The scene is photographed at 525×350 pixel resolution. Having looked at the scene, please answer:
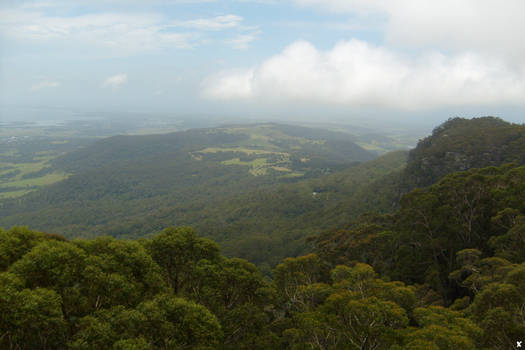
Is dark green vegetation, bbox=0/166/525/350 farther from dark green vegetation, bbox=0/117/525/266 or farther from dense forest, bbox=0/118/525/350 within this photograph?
dark green vegetation, bbox=0/117/525/266

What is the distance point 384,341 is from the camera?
1317 cm

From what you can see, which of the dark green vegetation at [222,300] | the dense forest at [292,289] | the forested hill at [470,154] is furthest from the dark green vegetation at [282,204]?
the dark green vegetation at [222,300]

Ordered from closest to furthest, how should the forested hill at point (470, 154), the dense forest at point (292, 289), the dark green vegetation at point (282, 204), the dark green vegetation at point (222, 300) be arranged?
the dark green vegetation at point (222, 300)
the dense forest at point (292, 289)
the forested hill at point (470, 154)
the dark green vegetation at point (282, 204)

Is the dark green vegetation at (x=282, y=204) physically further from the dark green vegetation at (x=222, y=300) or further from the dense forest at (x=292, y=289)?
the dark green vegetation at (x=222, y=300)

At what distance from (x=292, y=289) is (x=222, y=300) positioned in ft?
23.4

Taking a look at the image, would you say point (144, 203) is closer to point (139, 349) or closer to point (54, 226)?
point (54, 226)

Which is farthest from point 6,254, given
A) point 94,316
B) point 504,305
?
point 504,305

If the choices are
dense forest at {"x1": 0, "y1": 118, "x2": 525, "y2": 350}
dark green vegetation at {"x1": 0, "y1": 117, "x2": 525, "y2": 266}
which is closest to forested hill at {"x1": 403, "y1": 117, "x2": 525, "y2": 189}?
dark green vegetation at {"x1": 0, "y1": 117, "x2": 525, "y2": 266}

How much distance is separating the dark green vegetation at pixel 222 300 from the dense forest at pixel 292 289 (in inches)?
2.4

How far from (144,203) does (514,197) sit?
187522 millimetres

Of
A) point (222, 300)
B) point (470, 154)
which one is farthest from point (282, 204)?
point (222, 300)

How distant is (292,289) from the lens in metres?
24.1

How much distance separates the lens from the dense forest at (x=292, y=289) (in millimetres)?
11935

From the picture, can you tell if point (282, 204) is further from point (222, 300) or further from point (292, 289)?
point (222, 300)
